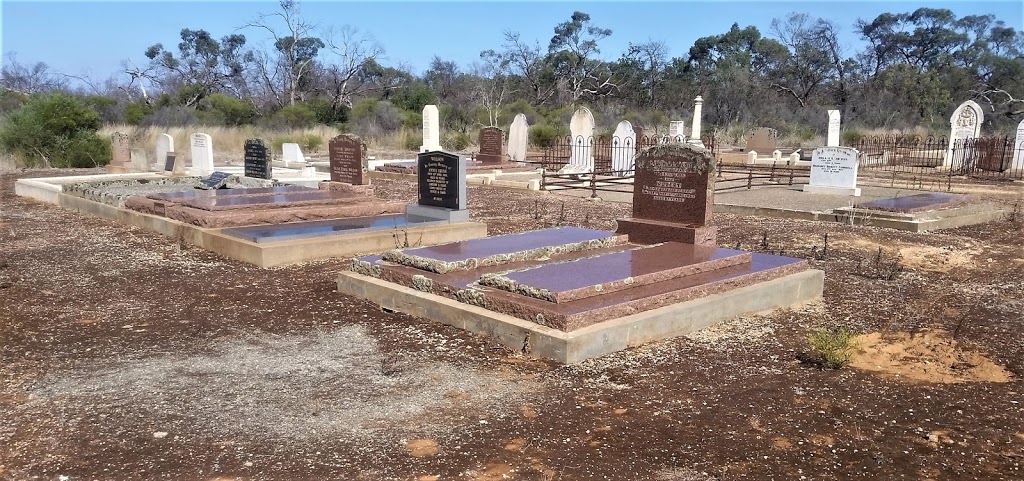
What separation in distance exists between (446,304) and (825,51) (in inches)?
2096

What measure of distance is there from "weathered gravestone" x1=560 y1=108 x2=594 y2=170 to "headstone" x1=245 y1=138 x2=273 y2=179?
892 centimetres

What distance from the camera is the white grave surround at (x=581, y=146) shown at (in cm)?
2106

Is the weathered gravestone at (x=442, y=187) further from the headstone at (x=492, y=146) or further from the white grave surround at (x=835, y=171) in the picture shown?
the headstone at (x=492, y=146)

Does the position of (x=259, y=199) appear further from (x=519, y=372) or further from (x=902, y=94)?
(x=902, y=94)

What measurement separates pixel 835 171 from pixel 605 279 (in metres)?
12.0

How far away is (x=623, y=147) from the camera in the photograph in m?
20.5

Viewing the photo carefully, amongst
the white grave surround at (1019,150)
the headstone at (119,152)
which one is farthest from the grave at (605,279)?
the white grave surround at (1019,150)

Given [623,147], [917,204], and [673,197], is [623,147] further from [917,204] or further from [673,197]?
[673,197]

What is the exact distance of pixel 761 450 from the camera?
11.8 ft

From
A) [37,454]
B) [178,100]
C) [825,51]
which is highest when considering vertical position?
[825,51]

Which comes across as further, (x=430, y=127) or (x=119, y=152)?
(x=430, y=127)

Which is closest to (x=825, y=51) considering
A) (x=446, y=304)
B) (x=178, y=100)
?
(x=178, y=100)

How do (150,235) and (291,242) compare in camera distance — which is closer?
(291,242)

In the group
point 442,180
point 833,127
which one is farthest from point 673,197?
point 833,127
